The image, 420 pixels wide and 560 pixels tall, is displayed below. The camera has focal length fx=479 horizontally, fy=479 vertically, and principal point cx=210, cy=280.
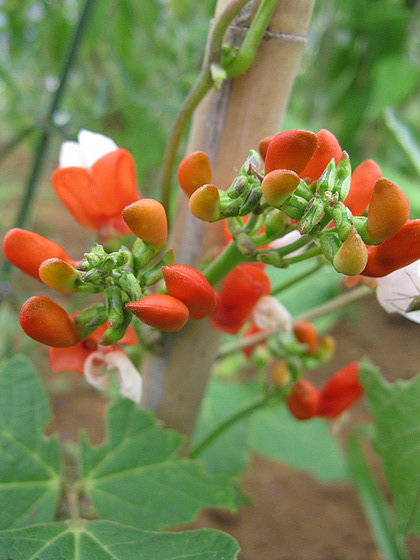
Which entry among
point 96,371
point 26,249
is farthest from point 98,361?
point 26,249

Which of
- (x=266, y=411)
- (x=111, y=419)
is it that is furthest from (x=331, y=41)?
(x=111, y=419)

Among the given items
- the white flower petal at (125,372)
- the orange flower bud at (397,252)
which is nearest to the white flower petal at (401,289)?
the orange flower bud at (397,252)

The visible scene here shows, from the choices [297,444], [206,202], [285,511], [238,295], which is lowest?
[285,511]

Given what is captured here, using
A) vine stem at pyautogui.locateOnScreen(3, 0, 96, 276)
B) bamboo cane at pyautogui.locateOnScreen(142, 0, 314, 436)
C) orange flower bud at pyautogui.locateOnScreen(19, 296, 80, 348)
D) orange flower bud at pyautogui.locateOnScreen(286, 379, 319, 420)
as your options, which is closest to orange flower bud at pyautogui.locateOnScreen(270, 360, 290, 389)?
orange flower bud at pyautogui.locateOnScreen(286, 379, 319, 420)

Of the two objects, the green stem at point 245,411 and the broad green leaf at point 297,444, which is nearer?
the green stem at point 245,411

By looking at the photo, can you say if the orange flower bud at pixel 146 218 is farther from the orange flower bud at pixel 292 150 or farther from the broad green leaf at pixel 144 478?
the broad green leaf at pixel 144 478

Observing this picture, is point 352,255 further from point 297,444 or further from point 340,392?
point 297,444
